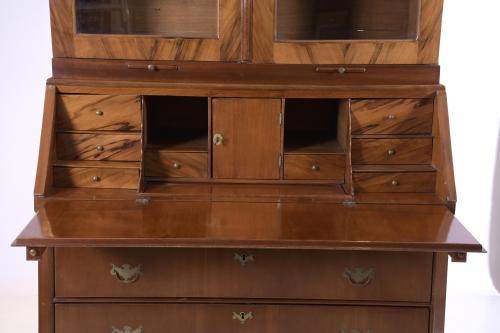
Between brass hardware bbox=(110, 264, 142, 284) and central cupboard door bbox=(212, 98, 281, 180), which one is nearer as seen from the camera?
brass hardware bbox=(110, 264, 142, 284)

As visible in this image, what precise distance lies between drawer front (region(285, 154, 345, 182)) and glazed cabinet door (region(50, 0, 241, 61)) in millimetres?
372

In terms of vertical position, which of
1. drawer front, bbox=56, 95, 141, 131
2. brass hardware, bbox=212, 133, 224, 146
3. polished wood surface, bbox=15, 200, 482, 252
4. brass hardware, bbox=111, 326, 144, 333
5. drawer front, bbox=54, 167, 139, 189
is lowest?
brass hardware, bbox=111, 326, 144, 333

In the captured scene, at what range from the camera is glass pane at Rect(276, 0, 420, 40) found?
237cm

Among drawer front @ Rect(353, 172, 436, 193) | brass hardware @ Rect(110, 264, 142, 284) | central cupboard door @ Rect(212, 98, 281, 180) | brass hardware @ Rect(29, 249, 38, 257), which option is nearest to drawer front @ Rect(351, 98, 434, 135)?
drawer front @ Rect(353, 172, 436, 193)

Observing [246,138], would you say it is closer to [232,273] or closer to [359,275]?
[232,273]

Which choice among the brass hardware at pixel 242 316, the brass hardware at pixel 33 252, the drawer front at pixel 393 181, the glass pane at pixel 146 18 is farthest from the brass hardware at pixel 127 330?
the glass pane at pixel 146 18

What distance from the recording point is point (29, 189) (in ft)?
10.8

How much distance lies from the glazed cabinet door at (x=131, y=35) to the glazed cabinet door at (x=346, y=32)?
0.09m

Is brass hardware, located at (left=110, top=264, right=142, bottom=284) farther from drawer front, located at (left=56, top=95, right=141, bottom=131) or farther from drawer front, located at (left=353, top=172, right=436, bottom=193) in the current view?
drawer front, located at (left=353, top=172, right=436, bottom=193)

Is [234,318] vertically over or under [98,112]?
under

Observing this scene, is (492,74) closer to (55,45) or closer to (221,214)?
(221,214)

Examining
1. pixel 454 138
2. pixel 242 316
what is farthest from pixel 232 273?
pixel 454 138

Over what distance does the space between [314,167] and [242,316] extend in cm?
52

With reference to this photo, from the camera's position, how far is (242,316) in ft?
7.38
